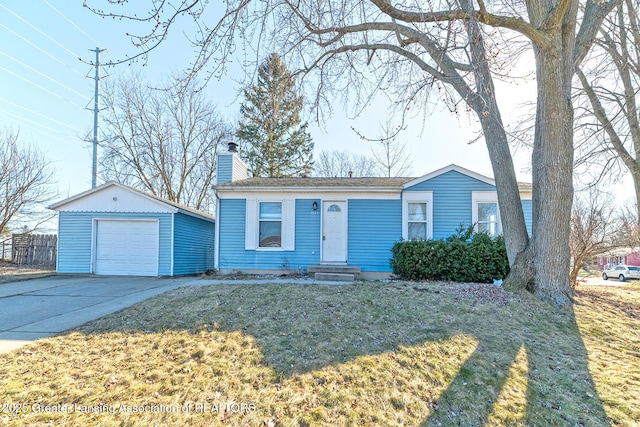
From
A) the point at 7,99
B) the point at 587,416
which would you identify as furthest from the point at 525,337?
the point at 7,99

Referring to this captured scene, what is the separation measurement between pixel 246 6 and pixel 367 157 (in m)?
22.8

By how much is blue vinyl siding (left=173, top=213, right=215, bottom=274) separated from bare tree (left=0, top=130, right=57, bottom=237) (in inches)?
430

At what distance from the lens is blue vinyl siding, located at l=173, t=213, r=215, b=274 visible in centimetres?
1097

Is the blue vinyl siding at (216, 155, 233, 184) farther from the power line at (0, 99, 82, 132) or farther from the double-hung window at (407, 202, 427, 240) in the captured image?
the power line at (0, 99, 82, 132)

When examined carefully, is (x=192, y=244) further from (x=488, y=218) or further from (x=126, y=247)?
(x=488, y=218)

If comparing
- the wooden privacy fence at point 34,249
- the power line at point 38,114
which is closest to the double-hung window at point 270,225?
the wooden privacy fence at point 34,249

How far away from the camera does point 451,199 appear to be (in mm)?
10117

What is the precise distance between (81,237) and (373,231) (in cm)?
984

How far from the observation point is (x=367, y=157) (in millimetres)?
27297

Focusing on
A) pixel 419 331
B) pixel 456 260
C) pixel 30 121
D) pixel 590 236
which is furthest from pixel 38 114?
pixel 590 236

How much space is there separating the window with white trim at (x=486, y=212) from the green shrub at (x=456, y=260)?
140 cm

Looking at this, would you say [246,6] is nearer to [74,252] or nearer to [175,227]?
[175,227]

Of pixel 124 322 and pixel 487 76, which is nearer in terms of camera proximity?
pixel 124 322

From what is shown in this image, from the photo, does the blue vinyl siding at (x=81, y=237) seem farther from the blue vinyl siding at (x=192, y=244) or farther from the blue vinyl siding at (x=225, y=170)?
the blue vinyl siding at (x=225, y=170)
